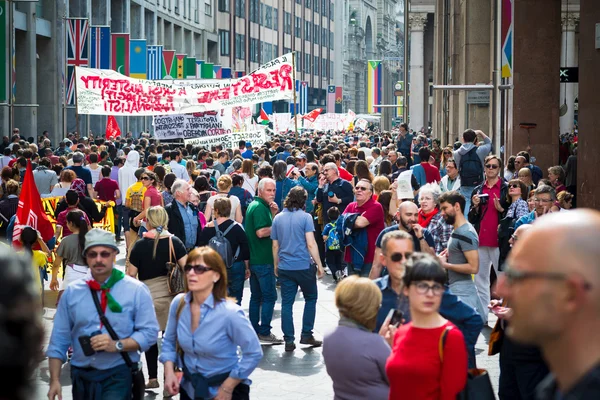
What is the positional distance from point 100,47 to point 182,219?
30520mm

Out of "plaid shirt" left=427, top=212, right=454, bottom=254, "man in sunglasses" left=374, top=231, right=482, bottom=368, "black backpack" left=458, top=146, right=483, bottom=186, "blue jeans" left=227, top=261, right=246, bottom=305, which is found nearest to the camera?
"man in sunglasses" left=374, top=231, right=482, bottom=368

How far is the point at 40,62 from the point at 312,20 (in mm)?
78773

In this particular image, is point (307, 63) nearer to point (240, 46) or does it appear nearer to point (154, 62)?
point (240, 46)

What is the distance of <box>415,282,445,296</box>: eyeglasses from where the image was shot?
5234mm

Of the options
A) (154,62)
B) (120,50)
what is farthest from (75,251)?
(154,62)

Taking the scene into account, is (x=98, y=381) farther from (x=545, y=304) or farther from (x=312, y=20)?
(x=312, y=20)

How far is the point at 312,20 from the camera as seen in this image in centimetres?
12262

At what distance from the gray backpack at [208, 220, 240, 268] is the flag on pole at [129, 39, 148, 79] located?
3243 cm

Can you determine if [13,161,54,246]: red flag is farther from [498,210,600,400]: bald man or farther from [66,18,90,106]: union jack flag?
[66,18,90,106]: union jack flag

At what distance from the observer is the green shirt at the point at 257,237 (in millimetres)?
11805

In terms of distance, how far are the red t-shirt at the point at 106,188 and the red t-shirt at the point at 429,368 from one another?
1376 cm

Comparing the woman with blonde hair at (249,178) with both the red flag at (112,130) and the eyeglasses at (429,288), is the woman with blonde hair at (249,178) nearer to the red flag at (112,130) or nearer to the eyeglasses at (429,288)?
the eyeglasses at (429,288)

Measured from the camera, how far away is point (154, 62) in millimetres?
46312

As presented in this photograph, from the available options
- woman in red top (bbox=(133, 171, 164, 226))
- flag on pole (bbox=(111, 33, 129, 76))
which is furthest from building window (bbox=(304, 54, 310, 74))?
woman in red top (bbox=(133, 171, 164, 226))
